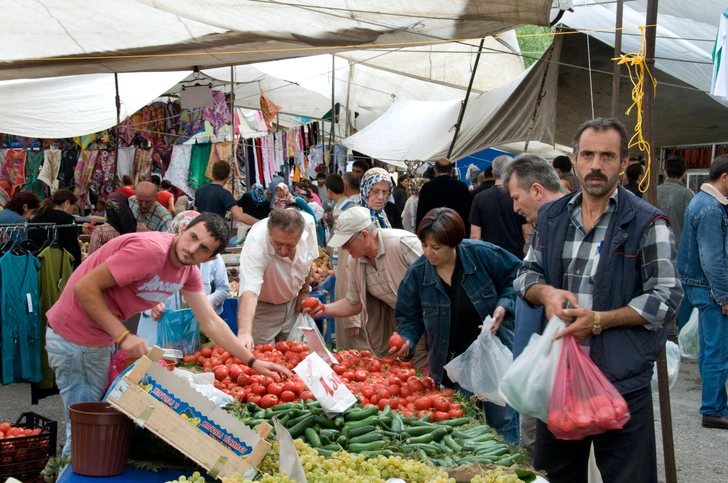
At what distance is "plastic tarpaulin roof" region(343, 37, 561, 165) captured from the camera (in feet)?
35.0

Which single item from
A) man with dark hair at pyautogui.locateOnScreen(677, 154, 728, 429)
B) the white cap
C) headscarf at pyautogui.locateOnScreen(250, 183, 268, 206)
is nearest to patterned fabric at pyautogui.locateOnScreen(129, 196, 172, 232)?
headscarf at pyautogui.locateOnScreen(250, 183, 268, 206)

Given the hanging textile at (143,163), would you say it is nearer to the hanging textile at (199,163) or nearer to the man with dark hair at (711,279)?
the hanging textile at (199,163)

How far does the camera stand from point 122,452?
10.5 feet

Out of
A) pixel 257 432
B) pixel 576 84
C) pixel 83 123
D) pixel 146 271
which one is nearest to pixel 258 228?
pixel 146 271

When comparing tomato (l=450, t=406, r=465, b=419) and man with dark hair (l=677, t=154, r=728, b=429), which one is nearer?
tomato (l=450, t=406, r=465, b=419)

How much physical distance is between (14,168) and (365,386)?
40.8ft

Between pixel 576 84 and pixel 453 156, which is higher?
pixel 576 84

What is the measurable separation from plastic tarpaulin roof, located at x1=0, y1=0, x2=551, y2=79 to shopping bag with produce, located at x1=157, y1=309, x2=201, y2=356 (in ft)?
6.98

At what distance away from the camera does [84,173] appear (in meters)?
14.5

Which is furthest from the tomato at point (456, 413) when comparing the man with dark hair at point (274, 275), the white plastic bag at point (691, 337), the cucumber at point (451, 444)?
the white plastic bag at point (691, 337)

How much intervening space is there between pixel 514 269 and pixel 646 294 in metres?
1.67

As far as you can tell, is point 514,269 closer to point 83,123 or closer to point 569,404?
point 569,404

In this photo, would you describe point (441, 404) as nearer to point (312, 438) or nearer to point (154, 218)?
point (312, 438)

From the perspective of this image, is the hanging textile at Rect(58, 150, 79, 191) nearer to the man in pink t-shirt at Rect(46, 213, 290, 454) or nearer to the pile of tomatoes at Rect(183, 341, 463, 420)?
the pile of tomatoes at Rect(183, 341, 463, 420)
